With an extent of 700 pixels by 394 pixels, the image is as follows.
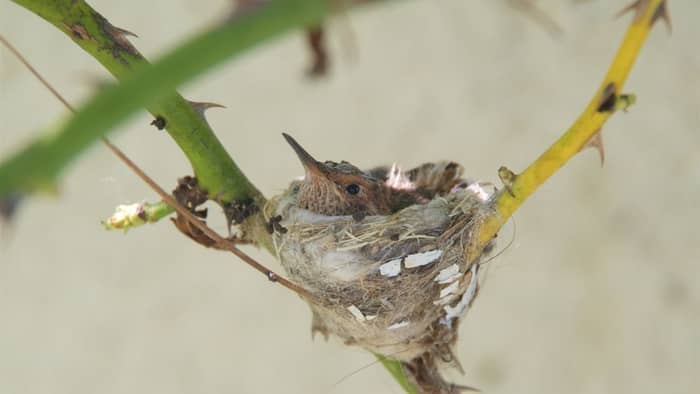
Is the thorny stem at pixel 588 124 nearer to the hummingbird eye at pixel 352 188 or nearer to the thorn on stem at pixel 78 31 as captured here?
the thorn on stem at pixel 78 31

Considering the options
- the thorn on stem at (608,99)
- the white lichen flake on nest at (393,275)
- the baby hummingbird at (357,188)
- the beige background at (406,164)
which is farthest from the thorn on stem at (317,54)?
the beige background at (406,164)

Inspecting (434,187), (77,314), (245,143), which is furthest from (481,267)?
(77,314)

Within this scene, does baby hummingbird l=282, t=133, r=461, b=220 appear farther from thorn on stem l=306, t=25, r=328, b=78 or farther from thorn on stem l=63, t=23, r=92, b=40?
thorn on stem l=306, t=25, r=328, b=78

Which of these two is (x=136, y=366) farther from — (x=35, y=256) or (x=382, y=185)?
(x=382, y=185)

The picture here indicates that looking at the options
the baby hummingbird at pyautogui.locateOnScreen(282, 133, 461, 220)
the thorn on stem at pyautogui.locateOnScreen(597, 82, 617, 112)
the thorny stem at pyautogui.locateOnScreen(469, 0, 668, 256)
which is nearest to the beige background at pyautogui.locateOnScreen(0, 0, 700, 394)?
the baby hummingbird at pyautogui.locateOnScreen(282, 133, 461, 220)

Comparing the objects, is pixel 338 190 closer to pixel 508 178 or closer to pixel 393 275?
pixel 393 275
